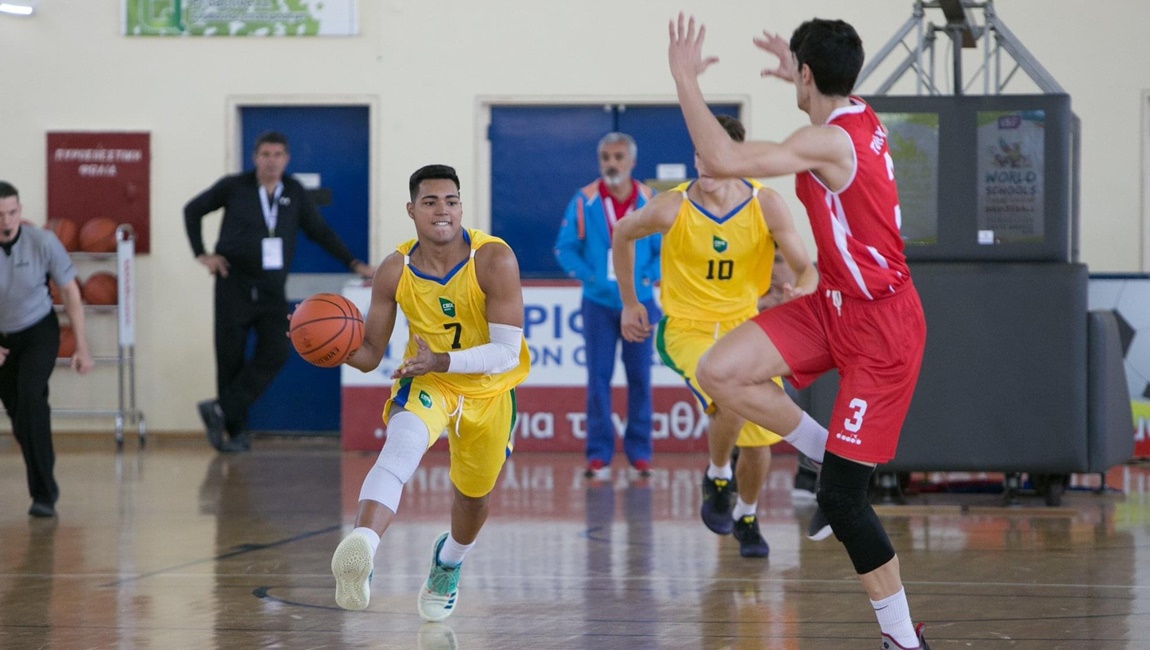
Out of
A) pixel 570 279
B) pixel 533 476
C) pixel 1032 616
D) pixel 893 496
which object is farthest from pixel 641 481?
pixel 1032 616

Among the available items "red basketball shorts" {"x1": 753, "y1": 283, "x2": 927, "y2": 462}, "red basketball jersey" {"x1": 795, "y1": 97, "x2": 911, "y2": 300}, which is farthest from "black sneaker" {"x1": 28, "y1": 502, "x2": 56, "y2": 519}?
"red basketball jersey" {"x1": 795, "y1": 97, "x2": 911, "y2": 300}

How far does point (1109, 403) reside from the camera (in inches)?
308

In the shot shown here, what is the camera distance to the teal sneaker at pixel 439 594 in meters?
5.21

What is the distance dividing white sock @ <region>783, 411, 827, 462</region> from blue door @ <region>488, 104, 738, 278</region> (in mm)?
7834

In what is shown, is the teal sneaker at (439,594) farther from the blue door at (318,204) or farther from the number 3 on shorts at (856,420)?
the blue door at (318,204)

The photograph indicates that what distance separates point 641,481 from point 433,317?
15.3ft

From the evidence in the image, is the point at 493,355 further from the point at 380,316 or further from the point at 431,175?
the point at 431,175

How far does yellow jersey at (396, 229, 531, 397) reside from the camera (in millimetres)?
5184

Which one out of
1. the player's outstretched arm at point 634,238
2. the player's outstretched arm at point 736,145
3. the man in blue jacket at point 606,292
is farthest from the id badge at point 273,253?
the player's outstretched arm at point 736,145

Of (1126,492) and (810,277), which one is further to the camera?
(1126,492)

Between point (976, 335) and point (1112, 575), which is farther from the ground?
point (976, 335)

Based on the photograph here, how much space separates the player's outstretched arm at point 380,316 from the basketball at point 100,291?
25.7 feet

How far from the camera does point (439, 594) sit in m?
5.25

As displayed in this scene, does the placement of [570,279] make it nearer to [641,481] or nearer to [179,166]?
[641,481]
